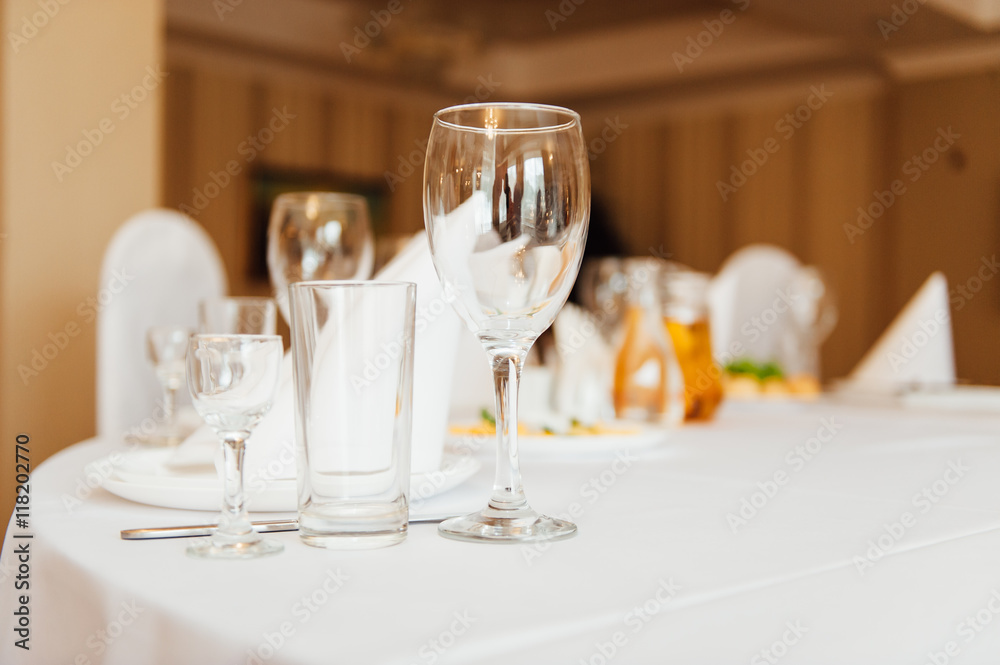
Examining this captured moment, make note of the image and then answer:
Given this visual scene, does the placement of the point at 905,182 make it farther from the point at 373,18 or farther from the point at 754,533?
the point at 754,533

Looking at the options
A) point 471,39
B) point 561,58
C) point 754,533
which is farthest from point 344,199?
point 561,58

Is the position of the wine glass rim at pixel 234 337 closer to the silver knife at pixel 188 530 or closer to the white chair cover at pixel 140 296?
the silver knife at pixel 188 530

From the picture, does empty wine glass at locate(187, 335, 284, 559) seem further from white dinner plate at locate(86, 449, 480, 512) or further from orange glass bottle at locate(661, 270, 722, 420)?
orange glass bottle at locate(661, 270, 722, 420)

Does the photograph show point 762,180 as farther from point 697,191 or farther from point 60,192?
point 60,192

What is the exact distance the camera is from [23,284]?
2.29 meters

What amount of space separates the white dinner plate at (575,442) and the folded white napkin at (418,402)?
0.28 metres

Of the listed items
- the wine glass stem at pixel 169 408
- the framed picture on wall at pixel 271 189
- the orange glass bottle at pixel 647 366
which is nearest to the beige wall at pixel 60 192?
the wine glass stem at pixel 169 408

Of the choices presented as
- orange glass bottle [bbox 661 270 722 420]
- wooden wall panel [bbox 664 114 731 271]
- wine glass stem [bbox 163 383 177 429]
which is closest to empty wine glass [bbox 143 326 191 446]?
wine glass stem [bbox 163 383 177 429]

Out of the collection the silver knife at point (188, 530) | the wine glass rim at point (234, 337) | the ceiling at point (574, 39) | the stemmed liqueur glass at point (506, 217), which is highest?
the ceiling at point (574, 39)

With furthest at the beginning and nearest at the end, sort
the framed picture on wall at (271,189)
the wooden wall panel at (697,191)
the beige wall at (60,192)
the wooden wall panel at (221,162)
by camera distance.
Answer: the wooden wall panel at (697,191) → the framed picture on wall at (271,189) → the wooden wall panel at (221,162) → the beige wall at (60,192)

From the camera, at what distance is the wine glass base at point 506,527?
25.2 inches

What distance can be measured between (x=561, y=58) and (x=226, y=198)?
3.12 meters

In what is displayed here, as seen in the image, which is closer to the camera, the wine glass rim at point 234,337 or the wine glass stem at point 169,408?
the wine glass rim at point 234,337

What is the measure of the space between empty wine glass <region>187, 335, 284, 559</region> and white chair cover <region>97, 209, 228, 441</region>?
112 centimetres
